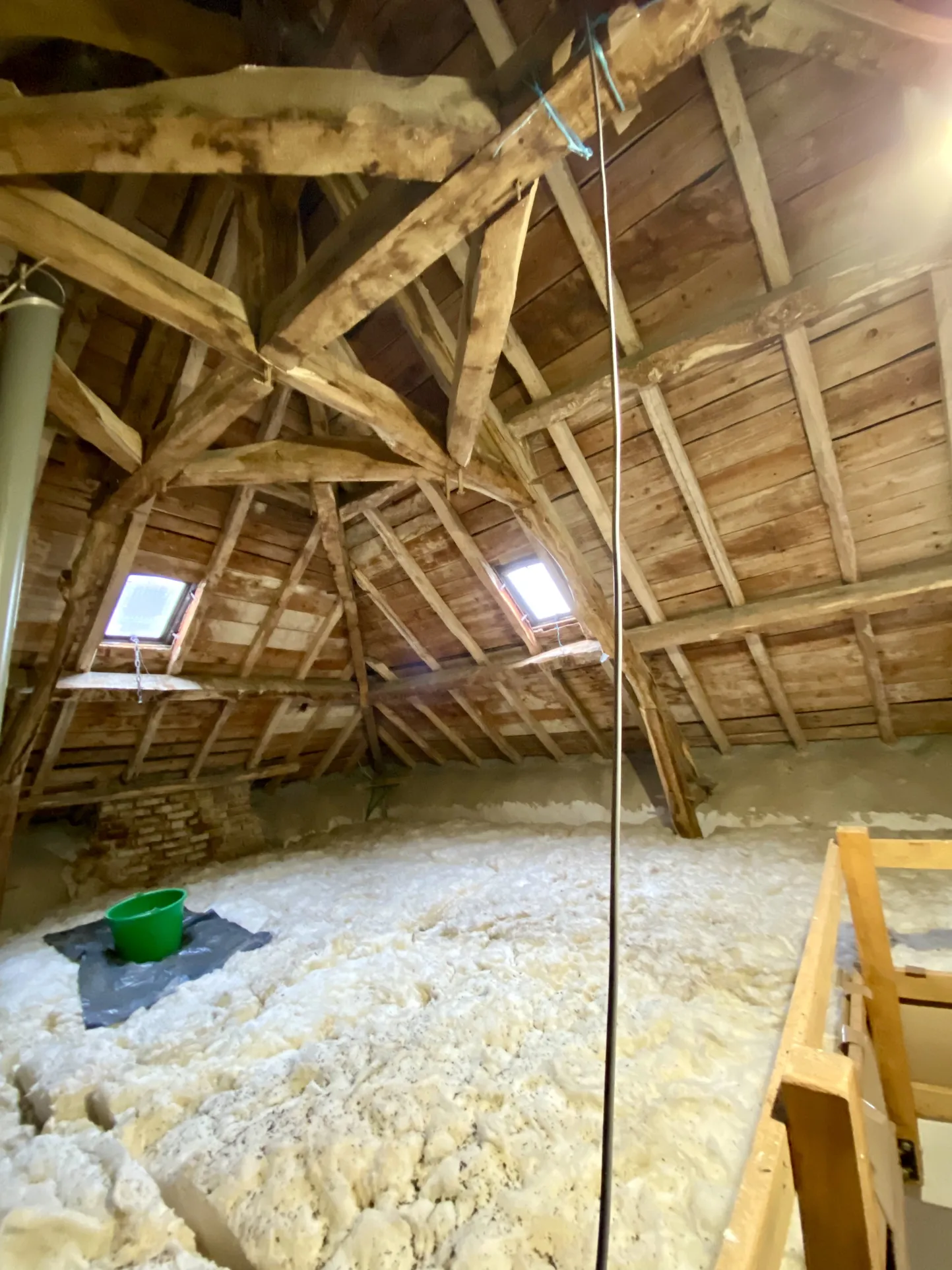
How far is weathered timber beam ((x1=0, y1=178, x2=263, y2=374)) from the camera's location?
122cm

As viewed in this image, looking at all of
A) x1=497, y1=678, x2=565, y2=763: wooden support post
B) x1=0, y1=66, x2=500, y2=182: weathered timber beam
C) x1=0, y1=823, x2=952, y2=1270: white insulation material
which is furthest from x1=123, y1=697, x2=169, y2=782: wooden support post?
x1=0, y1=66, x2=500, y2=182: weathered timber beam

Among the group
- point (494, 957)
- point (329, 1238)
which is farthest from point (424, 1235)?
point (494, 957)

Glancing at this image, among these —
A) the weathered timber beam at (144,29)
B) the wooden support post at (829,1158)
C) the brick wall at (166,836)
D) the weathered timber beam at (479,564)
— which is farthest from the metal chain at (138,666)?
the wooden support post at (829,1158)

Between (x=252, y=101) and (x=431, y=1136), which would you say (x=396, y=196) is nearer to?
(x=252, y=101)

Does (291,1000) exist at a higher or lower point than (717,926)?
lower

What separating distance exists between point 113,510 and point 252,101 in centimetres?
206

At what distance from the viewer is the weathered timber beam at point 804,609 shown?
2652 mm

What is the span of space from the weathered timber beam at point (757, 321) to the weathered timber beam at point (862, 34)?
0.50 m

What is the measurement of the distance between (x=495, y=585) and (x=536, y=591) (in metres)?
0.30

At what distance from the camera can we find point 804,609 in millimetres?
2908

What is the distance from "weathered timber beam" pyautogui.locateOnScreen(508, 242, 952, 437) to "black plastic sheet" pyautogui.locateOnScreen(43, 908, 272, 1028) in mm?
3159

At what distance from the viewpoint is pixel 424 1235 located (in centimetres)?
128

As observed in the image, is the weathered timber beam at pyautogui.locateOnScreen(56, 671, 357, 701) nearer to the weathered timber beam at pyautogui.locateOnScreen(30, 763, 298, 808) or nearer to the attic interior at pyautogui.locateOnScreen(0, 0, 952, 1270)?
the attic interior at pyautogui.locateOnScreen(0, 0, 952, 1270)

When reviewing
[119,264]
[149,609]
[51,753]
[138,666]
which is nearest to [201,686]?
[138,666]
